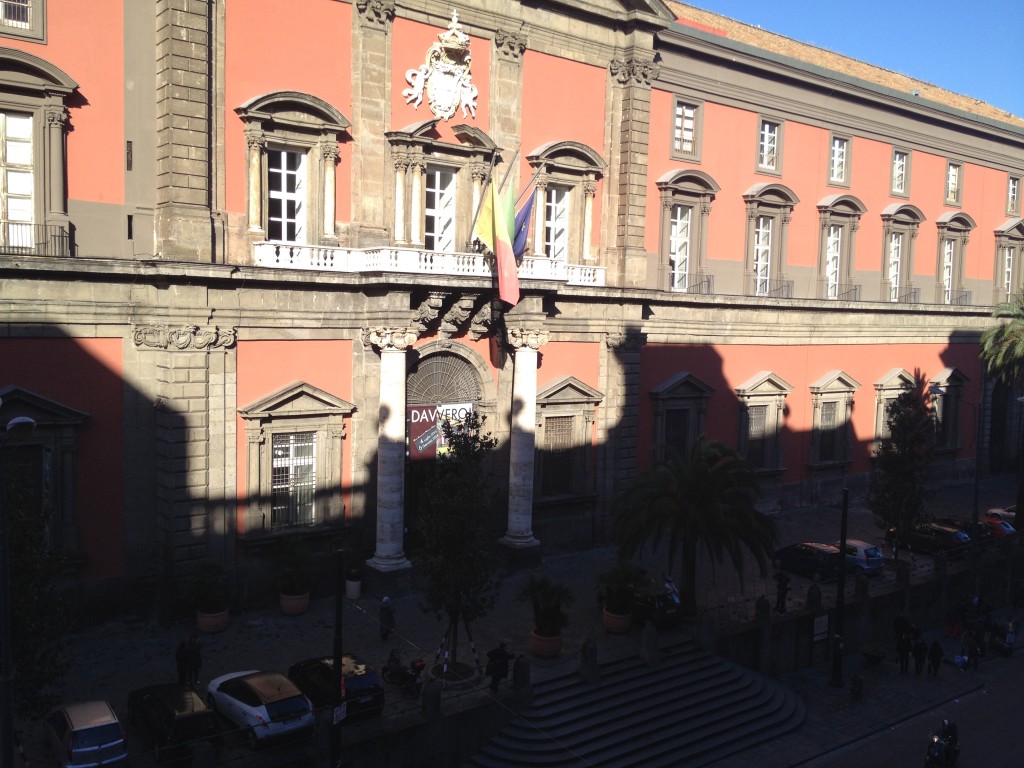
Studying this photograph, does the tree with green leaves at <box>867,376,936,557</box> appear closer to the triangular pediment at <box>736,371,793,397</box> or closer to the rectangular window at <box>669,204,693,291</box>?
the triangular pediment at <box>736,371,793,397</box>

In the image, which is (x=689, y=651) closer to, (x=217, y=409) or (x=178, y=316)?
(x=217, y=409)

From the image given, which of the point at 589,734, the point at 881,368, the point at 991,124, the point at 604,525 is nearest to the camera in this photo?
the point at 589,734

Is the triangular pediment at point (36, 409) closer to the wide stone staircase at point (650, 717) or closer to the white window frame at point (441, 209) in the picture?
the white window frame at point (441, 209)

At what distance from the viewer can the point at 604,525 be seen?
106 ft

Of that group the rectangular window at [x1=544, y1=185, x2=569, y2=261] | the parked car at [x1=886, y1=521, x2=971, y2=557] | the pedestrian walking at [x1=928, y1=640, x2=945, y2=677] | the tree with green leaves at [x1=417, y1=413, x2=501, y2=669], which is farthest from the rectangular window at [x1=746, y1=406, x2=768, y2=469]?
the tree with green leaves at [x1=417, y1=413, x2=501, y2=669]

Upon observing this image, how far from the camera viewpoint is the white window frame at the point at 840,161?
39.4m

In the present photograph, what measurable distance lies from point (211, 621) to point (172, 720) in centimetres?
642

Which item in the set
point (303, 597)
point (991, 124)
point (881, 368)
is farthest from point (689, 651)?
point (991, 124)

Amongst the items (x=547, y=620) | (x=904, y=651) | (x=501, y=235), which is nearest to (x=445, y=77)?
(x=501, y=235)

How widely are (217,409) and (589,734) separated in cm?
1197

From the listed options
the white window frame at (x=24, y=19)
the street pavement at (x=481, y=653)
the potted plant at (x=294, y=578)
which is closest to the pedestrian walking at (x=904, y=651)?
the street pavement at (x=481, y=653)

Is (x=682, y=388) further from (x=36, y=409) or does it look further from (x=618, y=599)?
(x=36, y=409)

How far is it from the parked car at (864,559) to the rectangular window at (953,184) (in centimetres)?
2169

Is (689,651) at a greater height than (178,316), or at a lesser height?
lesser
